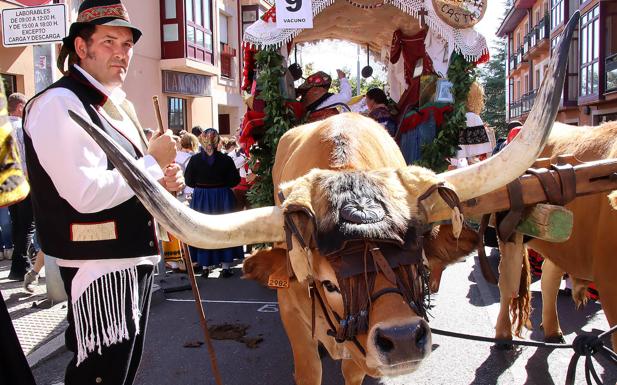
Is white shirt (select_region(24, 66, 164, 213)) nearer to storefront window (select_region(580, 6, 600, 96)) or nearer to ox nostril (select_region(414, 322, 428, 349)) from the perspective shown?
ox nostril (select_region(414, 322, 428, 349))

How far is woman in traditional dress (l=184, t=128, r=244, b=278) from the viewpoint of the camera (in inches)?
303

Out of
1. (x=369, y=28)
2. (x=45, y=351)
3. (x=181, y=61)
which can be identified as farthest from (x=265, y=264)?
(x=181, y=61)

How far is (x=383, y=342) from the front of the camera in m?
1.96

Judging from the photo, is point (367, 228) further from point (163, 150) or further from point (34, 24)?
point (34, 24)

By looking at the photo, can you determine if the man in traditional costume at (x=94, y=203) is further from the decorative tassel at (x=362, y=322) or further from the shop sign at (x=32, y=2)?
the shop sign at (x=32, y=2)

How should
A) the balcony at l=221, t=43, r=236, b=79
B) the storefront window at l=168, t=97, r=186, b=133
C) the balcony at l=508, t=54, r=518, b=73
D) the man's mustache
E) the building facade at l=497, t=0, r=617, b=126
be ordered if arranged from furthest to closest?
the balcony at l=508, t=54, r=518, b=73 → the balcony at l=221, t=43, r=236, b=79 → the building facade at l=497, t=0, r=617, b=126 → the storefront window at l=168, t=97, r=186, b=133 → the man's mustache

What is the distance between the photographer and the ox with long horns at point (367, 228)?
1.94 metres

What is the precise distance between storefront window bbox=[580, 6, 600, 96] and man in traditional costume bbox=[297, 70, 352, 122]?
19.4 metres

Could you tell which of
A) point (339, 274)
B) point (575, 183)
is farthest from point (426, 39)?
point (339, 274)

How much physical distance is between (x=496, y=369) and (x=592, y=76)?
21.9 m

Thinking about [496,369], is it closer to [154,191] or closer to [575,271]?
[575,271]

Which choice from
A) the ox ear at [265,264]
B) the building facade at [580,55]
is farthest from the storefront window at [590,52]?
the ox ear at [265,264]

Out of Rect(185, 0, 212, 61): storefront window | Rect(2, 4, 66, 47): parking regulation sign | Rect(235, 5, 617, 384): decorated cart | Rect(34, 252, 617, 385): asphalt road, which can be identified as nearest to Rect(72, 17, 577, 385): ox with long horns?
Rect(34, 252, 617, 385): asphalt road

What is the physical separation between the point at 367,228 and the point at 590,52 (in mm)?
24199
